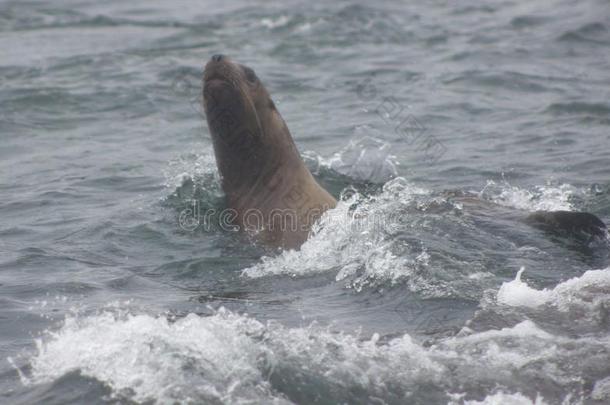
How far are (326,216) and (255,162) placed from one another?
29.4 inches

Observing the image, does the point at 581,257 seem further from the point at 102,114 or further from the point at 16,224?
the point at 102,114

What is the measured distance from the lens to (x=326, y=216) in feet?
24.5

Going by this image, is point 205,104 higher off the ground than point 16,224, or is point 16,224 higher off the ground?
point 205,104

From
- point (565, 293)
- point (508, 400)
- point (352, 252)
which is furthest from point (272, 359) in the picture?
point (352, 252)

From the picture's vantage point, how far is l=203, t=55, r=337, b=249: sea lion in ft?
24.4

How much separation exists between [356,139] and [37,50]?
246 inches

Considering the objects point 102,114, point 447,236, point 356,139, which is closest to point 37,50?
point 102,114

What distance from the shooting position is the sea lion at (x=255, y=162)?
7.44 metres

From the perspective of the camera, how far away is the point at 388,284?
6320 mm

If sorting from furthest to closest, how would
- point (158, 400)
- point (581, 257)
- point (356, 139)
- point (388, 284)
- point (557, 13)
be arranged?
point (557, 13), point (356, 139), point (581, 257), point (388, 284), point (158, 400)

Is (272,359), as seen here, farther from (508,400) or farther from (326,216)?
(326,216)

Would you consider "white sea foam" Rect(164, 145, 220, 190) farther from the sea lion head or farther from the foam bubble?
the foam bubble

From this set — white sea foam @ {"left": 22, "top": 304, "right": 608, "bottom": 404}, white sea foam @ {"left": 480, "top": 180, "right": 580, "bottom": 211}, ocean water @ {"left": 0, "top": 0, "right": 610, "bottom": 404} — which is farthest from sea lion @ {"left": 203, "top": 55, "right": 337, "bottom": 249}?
white sea foam @ {"left": 22, "top": 304, "right": 608, "bottom": 404}

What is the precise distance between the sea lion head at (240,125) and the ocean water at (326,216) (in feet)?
1.82
